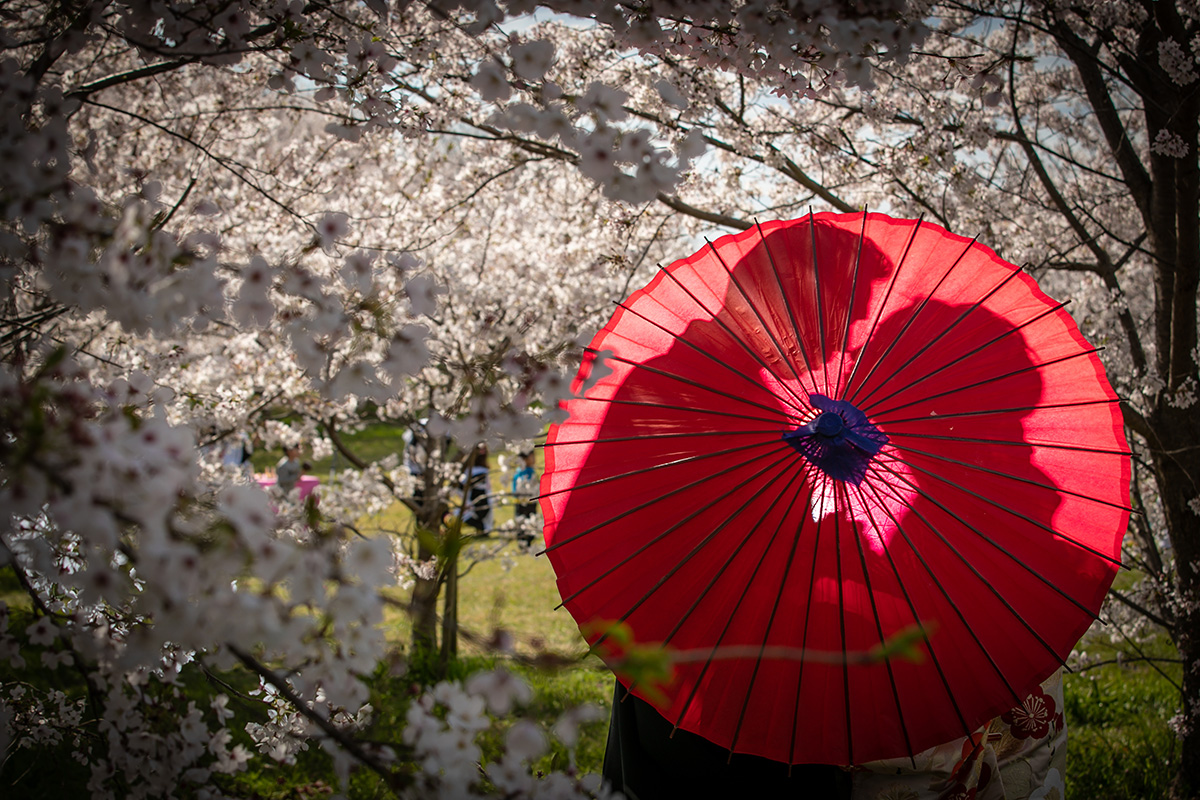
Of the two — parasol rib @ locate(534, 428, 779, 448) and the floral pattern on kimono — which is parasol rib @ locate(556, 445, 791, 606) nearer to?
parasol rib @ locate(534, 428, 779, 448)

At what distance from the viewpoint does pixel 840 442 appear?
1679 mm

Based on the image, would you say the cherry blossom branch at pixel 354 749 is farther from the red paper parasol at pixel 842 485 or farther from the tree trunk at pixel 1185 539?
the tree trunk at pixel 1185 539

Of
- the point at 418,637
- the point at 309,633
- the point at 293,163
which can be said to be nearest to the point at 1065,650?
the point at 309,633

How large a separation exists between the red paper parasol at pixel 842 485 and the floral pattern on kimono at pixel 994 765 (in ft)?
0.78

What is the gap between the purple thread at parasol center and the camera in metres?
1.68

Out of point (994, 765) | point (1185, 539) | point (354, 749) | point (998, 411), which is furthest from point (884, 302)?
point (1185, 539)

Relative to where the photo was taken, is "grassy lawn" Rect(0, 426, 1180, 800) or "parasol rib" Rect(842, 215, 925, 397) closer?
"parasol rib" Rect(842, 215, 925, 397)

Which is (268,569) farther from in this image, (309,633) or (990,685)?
(990,685)

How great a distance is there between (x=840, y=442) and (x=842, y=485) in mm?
109

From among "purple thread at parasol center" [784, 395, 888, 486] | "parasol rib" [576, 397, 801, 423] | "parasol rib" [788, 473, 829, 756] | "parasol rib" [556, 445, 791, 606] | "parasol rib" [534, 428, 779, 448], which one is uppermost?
"parasol rib" [576, 397, 801, 423]

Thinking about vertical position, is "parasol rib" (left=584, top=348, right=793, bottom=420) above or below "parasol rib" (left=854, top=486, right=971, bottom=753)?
above

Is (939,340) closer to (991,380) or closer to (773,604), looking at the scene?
(991,380)

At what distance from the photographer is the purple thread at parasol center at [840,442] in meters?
1.68

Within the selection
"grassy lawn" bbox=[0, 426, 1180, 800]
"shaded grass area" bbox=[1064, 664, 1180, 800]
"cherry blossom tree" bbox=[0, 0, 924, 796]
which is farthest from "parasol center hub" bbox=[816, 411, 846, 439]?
"shaded grass area" bbox=[1064, 664, 1180, 800]
